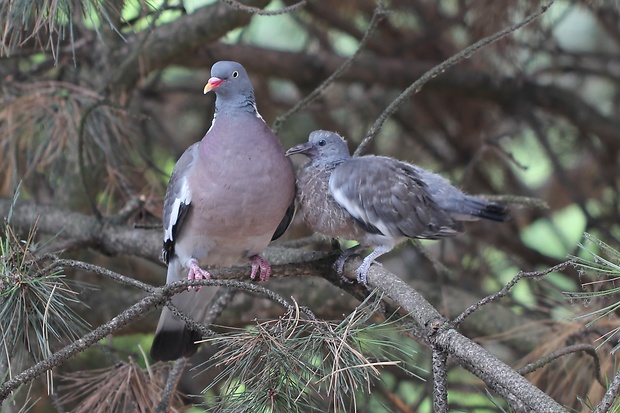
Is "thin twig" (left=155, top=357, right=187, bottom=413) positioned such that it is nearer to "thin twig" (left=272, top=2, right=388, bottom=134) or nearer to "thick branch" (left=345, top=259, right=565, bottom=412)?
"thick branch" (left=345, top=259, right=565, bottom=412)

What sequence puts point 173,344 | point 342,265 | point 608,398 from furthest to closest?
point 173,344 < point 342,265 < point 608,398

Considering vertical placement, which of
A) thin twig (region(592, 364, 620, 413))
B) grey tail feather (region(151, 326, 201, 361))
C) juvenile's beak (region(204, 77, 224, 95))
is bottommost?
grey tail feather (region(151, 326, 201, 361))

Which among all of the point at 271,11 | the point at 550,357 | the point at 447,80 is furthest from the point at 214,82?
the point at 447,80

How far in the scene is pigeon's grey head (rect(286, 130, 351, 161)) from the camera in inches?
95.4

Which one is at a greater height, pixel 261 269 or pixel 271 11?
pixel 271 11

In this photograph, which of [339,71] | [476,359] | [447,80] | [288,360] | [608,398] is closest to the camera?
[608,398]

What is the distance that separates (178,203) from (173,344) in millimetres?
450

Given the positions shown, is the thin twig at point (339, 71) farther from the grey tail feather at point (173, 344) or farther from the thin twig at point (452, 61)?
the grey tail feather at point (173, 344)

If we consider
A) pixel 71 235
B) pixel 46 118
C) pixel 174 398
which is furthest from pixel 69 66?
pixel 174 398

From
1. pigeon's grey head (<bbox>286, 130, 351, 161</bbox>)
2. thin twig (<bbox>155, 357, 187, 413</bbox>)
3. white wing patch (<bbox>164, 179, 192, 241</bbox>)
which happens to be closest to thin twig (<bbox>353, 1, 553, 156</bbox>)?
pigeon's grey head (<bbox>286, 130, 351, 161</bbox>)

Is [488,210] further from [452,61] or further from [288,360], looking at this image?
[288,360]

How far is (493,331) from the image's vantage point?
301 cm

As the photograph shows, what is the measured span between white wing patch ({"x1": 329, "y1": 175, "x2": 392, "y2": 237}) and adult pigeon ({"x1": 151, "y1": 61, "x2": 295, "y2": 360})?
0.60ft

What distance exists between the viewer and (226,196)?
232 centimetres
